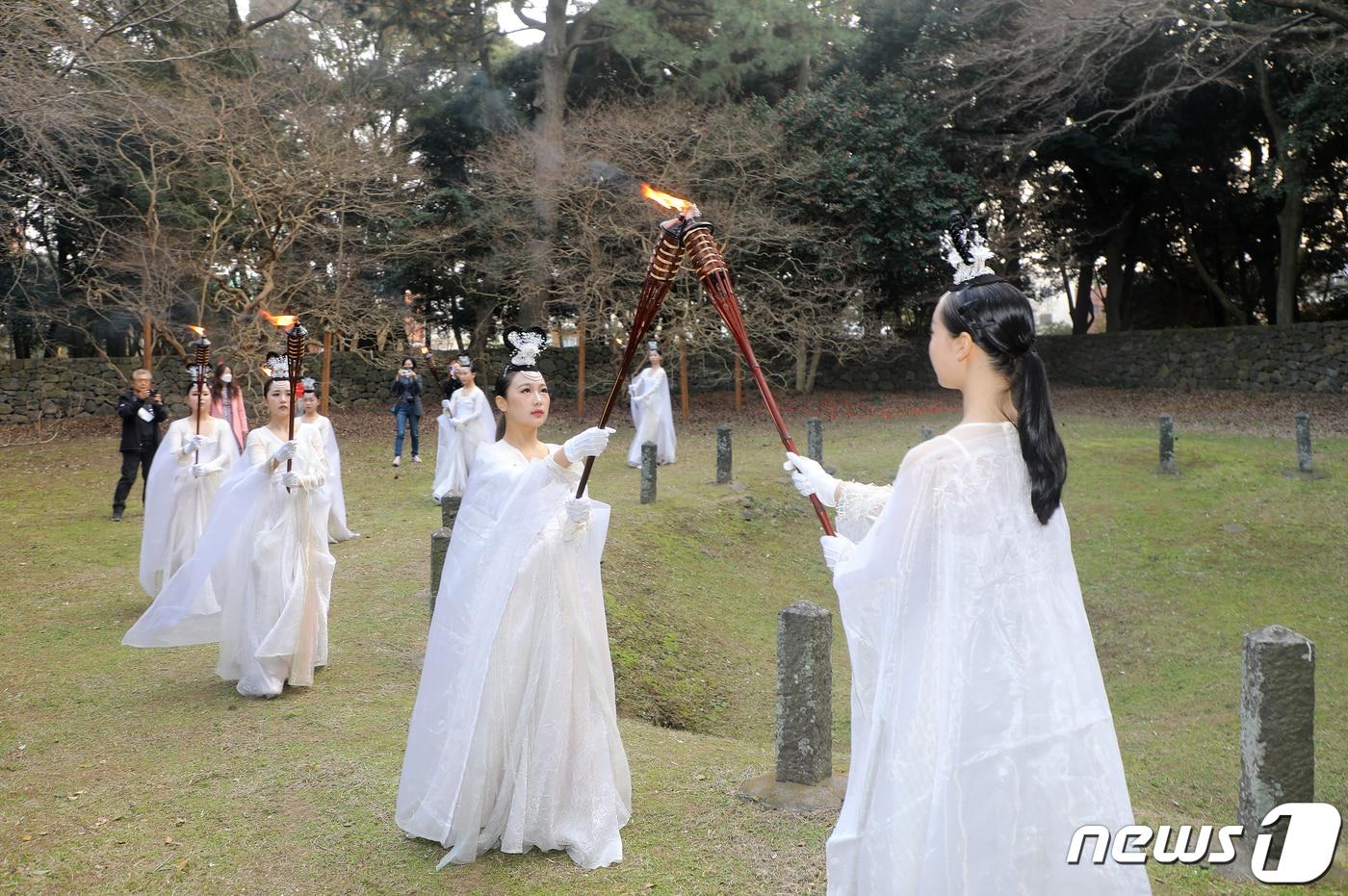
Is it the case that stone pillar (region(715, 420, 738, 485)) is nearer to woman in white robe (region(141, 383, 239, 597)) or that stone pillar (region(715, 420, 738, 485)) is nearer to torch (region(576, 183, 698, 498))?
woman in white robe (region(141, 383, 239, 597))

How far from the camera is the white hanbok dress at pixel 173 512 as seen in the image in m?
9.88

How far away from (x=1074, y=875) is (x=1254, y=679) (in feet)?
6.46

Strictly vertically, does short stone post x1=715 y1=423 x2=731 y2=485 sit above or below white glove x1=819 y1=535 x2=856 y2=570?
below

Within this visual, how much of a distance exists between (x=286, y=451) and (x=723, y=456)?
857 centimetres

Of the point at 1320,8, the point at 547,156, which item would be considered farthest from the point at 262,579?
the point at 1320,8

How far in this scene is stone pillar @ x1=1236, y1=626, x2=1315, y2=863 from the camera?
449 centimetres

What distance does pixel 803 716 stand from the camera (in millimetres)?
5207

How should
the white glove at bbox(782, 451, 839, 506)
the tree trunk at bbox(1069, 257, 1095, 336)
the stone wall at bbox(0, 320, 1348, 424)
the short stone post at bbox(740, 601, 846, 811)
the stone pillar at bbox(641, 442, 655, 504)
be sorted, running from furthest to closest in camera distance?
1. the tree trunk at bbox(1069, 257, 1095, 336)
2. the stone wall at bbox(0, 320, 1348, 424)
3. the stone pillar at bbox(641, 442, 655, 504)
4. the short stone post at bbox(740, 601, 846, 811)
5. the white glove at bbox(782, 451, 839, 506)

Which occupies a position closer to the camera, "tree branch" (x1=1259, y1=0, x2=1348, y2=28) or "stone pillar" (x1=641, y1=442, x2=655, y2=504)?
"stone pillar" (x1=641, y1=442, x2=655, y2=504)

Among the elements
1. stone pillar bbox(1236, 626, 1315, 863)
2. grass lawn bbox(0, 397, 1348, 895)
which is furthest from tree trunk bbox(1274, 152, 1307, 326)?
stone pillar bbox(1236, 626, 1315, 863)

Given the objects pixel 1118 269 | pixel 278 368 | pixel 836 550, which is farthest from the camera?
pixel 1118 269

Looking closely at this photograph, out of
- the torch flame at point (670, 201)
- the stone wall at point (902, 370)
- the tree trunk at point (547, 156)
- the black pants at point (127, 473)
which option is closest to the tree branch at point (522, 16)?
the tree trunk at point (547, 156)

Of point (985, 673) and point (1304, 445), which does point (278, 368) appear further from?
point (1304, 445)

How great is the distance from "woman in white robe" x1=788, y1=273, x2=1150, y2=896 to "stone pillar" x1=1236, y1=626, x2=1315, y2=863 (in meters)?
1.72
